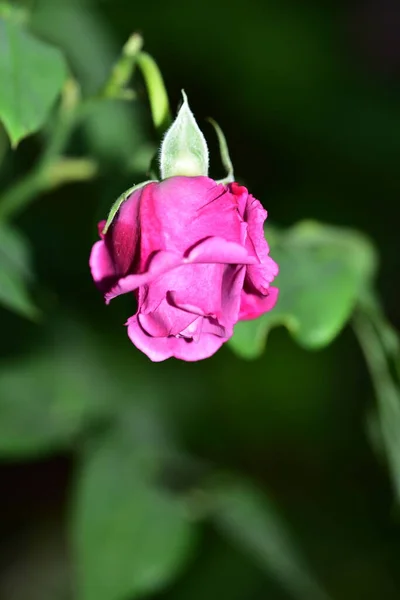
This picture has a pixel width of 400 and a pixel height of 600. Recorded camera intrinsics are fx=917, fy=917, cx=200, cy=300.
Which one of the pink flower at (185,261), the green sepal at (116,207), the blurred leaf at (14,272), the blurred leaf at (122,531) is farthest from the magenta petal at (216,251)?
the blurred leaf at (122,531)

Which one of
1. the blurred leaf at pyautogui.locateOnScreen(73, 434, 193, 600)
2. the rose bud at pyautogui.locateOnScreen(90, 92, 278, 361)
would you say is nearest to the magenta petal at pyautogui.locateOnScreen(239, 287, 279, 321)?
the rose bud at pyautogui.locateOnScreen(90, 92, 278, 361)

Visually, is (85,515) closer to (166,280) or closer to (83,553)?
(83,553)

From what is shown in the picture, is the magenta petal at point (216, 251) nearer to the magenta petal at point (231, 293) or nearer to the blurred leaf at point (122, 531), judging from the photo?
the magenta petal at point (231, 293)

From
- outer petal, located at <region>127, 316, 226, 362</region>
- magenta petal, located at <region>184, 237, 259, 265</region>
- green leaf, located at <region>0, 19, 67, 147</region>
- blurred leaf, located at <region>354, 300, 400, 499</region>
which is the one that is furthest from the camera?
blurred leaf, located at <region>354, 300, 400, 499</region>

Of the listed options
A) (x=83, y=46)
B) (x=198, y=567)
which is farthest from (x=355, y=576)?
(x=83, y=46)

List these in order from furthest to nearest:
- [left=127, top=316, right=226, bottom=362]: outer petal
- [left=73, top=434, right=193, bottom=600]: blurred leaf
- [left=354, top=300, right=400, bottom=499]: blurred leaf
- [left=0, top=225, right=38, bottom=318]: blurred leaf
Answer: [left=73, top=434, right=193, bottom=600]: blurred leaf
[left=354, top=300, right=400, bottom=499]: blurred leaf
[left=0, top=225, right=38, bottom=318]: blurred leaf
[left=127, top=316, right=226, bottom=362]: outer petal

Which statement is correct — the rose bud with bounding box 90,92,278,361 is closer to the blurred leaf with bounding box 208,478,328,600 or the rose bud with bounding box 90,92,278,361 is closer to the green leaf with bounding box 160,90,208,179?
the green leaf with bounding box 160,90,208,179
